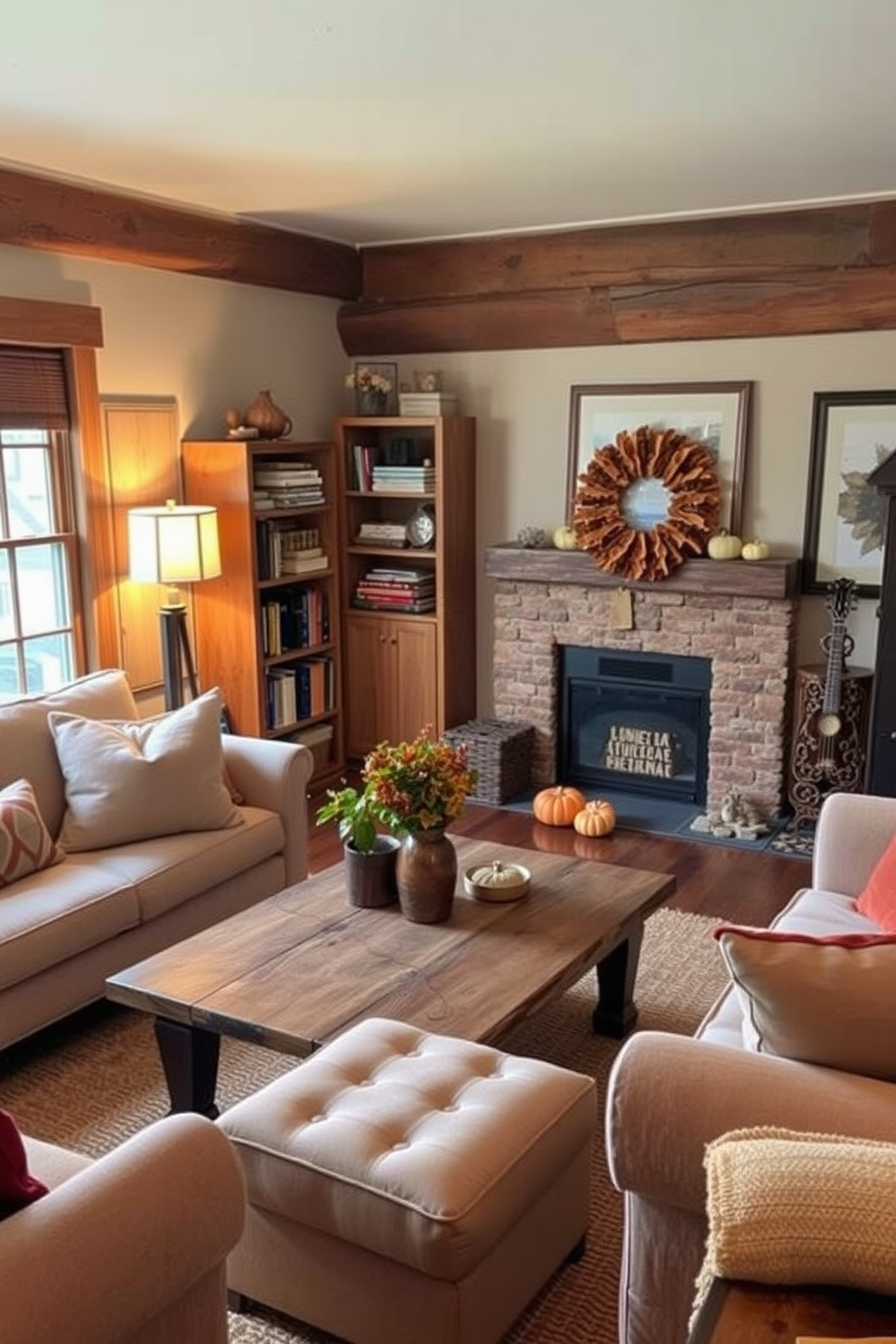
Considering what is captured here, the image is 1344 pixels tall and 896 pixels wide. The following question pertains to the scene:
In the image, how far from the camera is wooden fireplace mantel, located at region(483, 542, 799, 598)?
4.66m

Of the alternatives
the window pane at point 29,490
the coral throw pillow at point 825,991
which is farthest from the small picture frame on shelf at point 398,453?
the coral throw pillow at point 825,991

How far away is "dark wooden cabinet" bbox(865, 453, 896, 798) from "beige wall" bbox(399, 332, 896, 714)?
616 mm

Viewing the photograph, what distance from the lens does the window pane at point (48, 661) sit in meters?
4.18

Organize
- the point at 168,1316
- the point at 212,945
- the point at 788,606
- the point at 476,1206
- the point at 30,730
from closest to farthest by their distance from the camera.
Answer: the point at 168,1316 < the point at 476,1206 < the point at 212,945 < the point at 30,730 < the point at 788,606

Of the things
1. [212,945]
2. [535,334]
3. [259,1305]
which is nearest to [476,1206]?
[259,1305]

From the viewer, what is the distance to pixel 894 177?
13.2 ft

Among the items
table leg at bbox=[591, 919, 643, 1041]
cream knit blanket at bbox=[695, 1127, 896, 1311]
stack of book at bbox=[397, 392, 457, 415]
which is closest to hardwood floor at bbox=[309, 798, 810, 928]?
table leg at bbox=[591, 919, 643, 1041]

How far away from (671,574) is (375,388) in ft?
5.58

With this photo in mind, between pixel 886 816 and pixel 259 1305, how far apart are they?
6.25 feet

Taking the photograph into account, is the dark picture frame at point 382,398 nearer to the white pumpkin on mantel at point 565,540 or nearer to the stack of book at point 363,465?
the stack of book at point 363,465

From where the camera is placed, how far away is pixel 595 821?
15.6ft

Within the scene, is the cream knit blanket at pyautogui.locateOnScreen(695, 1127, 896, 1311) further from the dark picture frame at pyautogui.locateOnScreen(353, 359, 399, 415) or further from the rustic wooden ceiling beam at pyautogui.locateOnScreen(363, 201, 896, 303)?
the dark picture frame at pyautogui.locateOnScreen(353, 359, 399, 415)

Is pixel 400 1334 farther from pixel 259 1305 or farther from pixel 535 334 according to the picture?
pixel 535 334

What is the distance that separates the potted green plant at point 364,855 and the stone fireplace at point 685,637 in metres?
2.36
